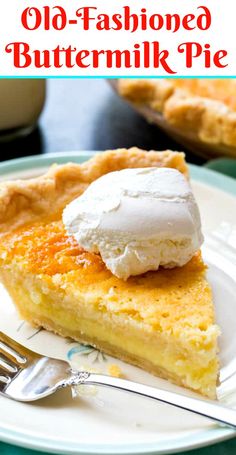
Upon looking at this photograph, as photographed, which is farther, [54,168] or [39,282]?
[54,168]

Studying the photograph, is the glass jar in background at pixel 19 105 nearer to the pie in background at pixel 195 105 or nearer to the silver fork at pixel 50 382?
the pie in background at pixel 195 105

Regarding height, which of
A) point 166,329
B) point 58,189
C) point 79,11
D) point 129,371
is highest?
point 79,11

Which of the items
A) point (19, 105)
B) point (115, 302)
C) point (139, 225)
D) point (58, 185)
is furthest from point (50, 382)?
point (19, 105)

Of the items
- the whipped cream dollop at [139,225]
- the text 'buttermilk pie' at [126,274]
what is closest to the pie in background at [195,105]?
the text 'buttermilk pie' at [126,274]

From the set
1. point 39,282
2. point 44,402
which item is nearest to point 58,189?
point 39,282

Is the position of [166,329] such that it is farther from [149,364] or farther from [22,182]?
[22,182]

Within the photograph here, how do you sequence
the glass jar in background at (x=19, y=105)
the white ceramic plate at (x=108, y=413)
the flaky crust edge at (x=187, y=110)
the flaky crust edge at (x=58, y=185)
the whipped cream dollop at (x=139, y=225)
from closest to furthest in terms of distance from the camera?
the white ceramic plate at (x=108, y=413)
the whipped cream dollop at (x=139, y=225)
the flaky crust edge at (x=58, y=185)
the flaky crust edge at (x=187, y=110)
the glass jar in background at (x=19, y=105)

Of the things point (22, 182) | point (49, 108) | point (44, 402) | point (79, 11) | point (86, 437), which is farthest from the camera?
point (49, 108)

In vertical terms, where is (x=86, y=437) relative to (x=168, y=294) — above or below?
below
